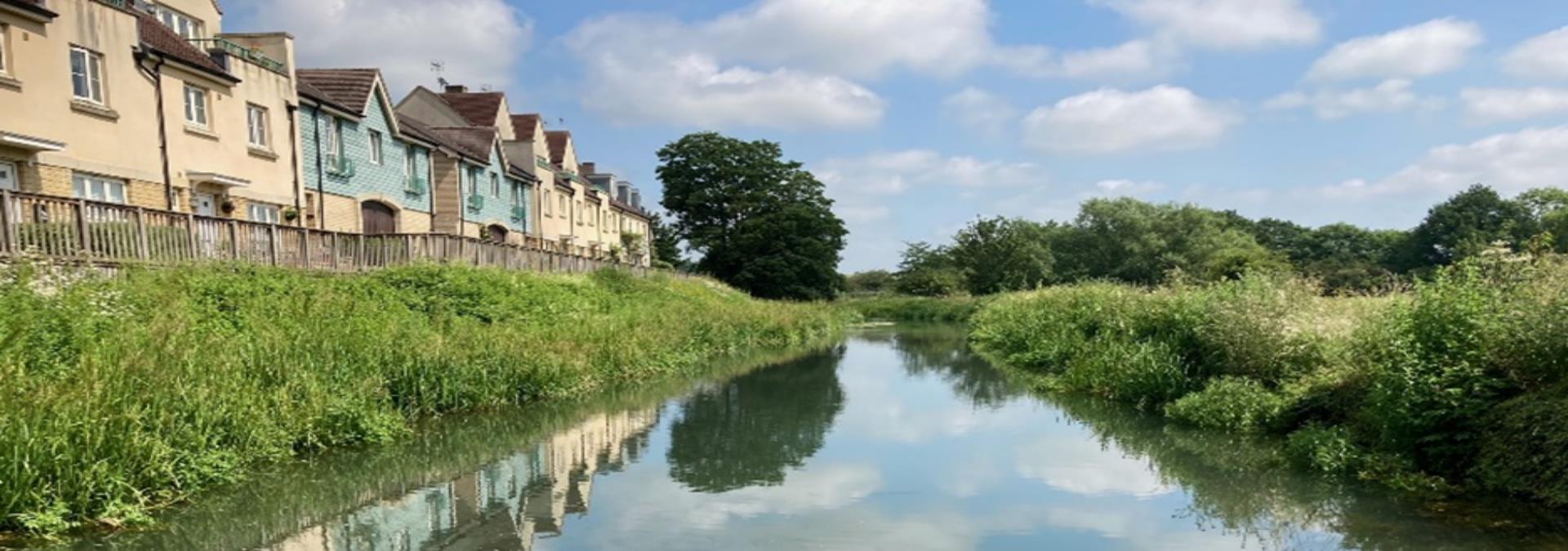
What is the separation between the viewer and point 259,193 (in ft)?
68.8

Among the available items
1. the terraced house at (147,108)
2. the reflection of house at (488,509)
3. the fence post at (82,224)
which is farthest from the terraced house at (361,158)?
the reflection of house at (488,509)

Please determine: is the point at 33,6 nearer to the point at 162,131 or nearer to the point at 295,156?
the point at 162,131

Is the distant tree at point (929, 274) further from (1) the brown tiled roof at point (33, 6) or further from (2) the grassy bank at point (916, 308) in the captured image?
(1) the brown tiled roof at point (33, 6)

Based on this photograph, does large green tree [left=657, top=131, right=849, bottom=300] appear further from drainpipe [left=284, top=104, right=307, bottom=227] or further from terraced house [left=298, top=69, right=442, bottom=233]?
drainpipe [left=284, top=104, right=307, bottom=227]

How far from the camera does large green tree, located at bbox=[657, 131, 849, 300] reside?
59.1 m

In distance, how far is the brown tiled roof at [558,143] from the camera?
47.0 meters

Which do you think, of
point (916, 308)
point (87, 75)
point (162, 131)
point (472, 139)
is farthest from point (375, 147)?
point (916, 308)

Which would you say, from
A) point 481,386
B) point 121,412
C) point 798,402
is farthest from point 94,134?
point 798,402

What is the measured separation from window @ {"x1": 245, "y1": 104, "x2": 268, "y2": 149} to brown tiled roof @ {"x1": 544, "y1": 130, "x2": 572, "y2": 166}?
986 inches

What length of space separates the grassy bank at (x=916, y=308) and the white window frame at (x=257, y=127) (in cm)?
3829

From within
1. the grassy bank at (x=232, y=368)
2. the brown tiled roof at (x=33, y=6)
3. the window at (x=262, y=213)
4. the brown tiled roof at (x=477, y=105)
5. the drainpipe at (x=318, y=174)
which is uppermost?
the brown tiled roof at (x=477, y=105)

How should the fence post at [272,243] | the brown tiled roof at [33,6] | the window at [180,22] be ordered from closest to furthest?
1. the brown tiled roof at [33,6]
2. the fence post at [272,243]
3. the window at [180,22]

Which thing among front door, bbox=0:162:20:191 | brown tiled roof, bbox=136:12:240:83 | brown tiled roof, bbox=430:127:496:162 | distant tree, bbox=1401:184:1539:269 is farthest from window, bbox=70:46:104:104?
distant tree, bbox=1401:184:1539:269

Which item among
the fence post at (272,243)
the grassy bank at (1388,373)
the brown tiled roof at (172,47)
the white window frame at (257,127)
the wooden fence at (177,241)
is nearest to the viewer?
the grassy bank at (1388,373)
